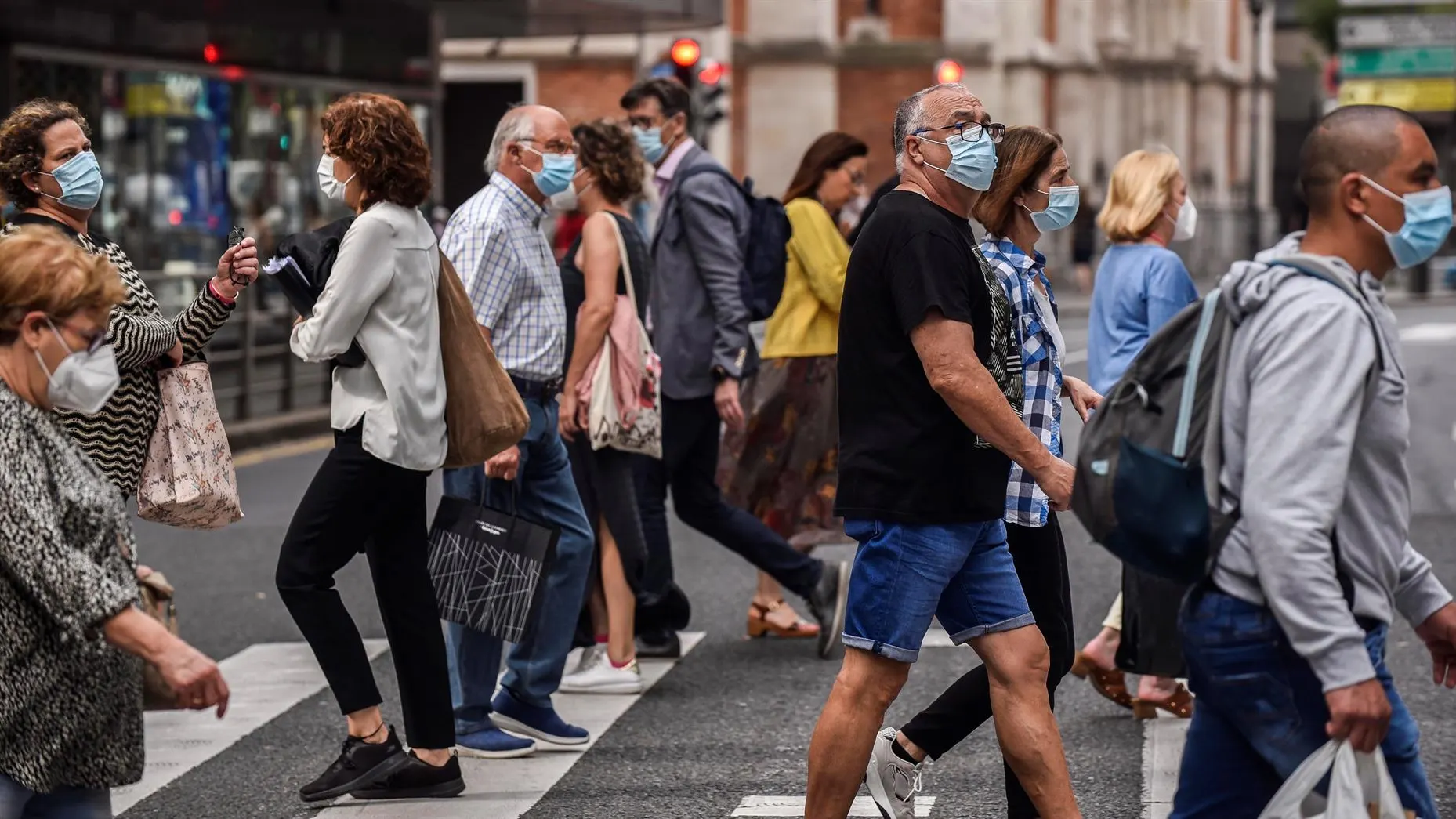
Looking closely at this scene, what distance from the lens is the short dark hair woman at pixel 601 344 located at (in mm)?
6789

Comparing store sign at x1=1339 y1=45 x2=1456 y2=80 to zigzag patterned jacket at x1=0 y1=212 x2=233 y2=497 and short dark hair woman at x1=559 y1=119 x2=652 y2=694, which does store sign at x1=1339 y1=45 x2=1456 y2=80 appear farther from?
zigzag patterned jacket at x1=0 y1=212 x2=233 y2=497

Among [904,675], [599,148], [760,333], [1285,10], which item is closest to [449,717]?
[904,675]

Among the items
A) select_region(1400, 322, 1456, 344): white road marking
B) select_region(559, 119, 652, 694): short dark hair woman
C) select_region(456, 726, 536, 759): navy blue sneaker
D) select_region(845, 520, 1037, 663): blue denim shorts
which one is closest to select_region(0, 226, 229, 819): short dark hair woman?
select_region(845, 520, 1037, 663): blue denim shorts

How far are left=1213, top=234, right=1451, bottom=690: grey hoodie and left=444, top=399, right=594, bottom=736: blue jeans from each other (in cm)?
301

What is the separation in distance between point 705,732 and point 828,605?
1.26 m

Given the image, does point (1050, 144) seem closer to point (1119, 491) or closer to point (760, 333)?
point (1119, 491)

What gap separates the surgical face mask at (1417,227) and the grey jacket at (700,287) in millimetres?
4034

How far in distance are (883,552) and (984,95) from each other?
39.9 meters

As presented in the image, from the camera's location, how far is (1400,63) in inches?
1121

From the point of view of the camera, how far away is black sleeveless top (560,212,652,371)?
690cm

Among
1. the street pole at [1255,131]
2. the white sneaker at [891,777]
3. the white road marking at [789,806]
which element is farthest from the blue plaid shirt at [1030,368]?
the street pole at [1255,131]

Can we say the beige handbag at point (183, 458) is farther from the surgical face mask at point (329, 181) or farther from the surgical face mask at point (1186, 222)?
the surgical face mask at point (1186, 222)

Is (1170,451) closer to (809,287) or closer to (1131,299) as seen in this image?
(1131,299)

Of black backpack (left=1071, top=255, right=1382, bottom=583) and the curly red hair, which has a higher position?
the curly red hair
